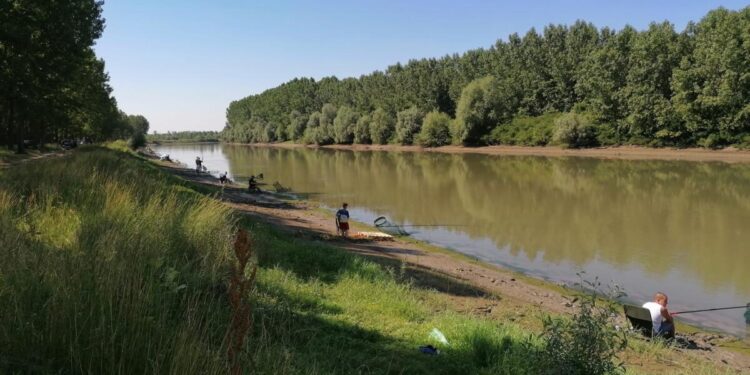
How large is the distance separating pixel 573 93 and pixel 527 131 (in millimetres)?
10588

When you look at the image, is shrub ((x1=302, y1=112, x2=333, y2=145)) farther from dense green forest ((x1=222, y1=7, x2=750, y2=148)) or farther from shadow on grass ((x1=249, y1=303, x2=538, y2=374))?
shadow on grass ((x1=249, y1=303, x2=538, y2=374))

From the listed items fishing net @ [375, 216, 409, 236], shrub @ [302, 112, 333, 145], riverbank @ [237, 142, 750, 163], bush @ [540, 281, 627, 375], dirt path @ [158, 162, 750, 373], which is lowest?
fishing net @ [375, 216, 409, 236]

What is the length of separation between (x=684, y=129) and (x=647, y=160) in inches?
270

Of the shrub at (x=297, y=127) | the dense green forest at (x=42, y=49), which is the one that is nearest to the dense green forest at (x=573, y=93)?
the shrub at (x=297, y=127)

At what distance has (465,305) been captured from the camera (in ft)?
33.7

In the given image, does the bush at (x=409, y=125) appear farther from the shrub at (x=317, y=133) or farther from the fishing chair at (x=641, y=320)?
the fishing chair at (x=641, y=320)

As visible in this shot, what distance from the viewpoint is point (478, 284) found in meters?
13.5

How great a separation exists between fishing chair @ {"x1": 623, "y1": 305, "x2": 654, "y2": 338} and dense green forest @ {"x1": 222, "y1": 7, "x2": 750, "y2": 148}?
50.1m

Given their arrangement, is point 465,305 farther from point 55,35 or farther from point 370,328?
point 55,35

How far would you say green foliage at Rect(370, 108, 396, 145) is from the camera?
101188mm

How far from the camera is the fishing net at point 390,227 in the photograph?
21919 mm

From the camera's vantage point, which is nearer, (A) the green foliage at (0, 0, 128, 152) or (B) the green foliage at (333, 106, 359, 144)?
(A) the green foliage at (0, 0, 128, 152)

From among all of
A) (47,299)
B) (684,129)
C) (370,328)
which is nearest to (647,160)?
(684,129)

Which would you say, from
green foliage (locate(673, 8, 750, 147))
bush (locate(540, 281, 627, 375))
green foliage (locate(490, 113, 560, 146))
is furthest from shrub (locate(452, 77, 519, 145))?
bush (locate(540, 281, 627, 375))
